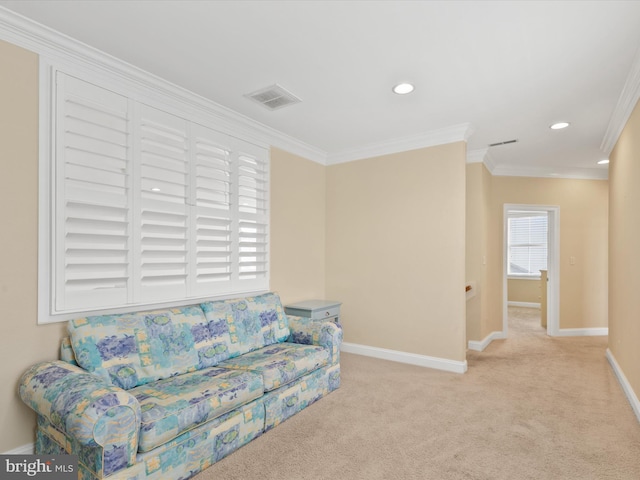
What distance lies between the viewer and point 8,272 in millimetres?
2123

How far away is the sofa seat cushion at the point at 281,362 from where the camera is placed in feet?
8.64

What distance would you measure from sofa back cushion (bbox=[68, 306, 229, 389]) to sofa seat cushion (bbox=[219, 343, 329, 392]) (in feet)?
0.84

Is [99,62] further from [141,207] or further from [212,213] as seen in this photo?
[212,213]

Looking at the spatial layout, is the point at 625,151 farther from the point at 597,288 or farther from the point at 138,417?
the point at 138,417

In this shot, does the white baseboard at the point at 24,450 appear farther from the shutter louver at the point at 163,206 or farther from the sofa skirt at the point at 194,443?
the shutter louver at the point at 163,206

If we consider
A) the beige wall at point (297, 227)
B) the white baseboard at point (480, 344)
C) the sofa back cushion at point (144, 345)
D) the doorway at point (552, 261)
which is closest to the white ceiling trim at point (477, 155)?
the doorway at point (552, 261)

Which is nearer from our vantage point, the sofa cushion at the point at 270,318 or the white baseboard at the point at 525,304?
the sofa cushion at the point at 270,318

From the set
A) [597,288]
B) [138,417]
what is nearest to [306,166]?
[138,417]

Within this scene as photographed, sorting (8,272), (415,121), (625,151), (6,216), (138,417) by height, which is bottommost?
(138,417)

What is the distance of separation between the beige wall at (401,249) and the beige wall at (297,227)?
0.18 m

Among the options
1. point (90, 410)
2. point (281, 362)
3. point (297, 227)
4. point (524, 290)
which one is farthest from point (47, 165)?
point (524, 290)

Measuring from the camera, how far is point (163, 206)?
9.50ft

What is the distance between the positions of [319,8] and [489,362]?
4.12 metres

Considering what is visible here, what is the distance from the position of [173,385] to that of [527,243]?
28.7 ft
